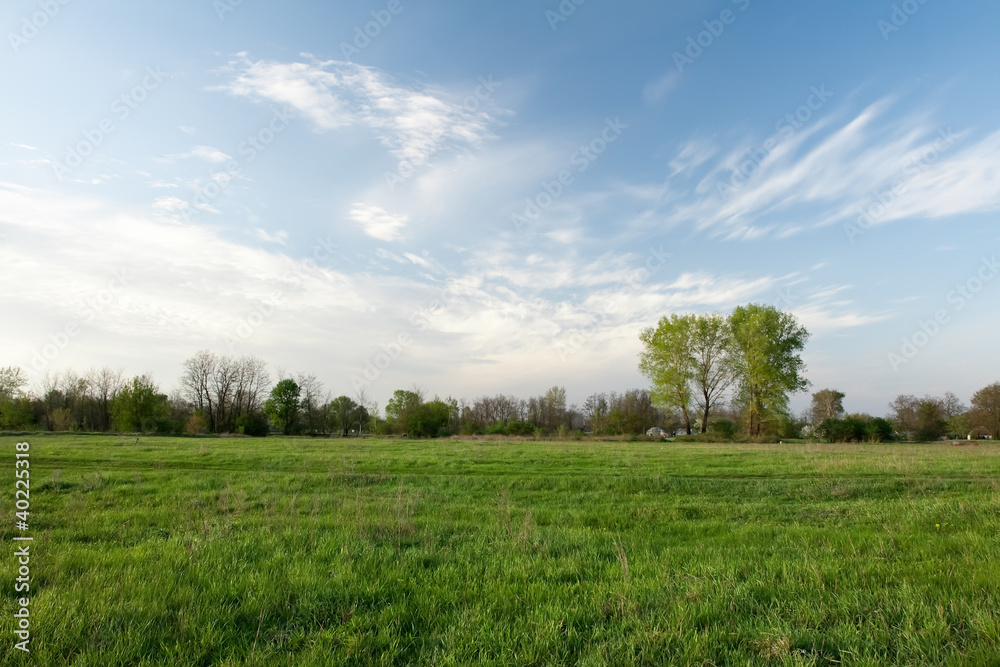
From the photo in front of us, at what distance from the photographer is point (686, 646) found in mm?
3906

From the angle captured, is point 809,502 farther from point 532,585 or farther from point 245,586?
point 245,586

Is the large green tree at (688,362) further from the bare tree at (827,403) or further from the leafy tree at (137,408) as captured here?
the leafy tree at (137,408)

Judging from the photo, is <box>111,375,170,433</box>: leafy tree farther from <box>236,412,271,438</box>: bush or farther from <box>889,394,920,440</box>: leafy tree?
<box>889,394,920,440</box>: leafy tree

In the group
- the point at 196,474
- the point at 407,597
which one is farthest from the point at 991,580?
the point at 196,474

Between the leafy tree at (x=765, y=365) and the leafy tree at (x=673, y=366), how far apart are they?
178 inches

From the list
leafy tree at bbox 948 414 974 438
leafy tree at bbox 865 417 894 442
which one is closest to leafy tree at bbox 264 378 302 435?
leafy tree at bbox 865 417 894 442

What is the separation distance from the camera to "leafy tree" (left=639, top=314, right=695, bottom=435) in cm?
4988

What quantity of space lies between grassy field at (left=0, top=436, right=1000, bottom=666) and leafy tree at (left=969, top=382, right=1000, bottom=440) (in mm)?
59120

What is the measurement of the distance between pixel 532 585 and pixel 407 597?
133cm

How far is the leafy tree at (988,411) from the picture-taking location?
5300 cm

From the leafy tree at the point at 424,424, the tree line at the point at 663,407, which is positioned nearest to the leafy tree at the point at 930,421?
the tree line at the point at 663,407

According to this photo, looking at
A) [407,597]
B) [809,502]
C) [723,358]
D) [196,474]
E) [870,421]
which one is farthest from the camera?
[723,358]

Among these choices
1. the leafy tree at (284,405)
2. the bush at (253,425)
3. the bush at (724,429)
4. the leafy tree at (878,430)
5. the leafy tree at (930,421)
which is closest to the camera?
the leafy tree at (878,430)

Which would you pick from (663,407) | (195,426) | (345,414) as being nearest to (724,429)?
(663,407)
